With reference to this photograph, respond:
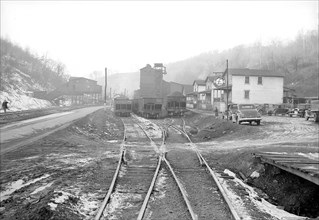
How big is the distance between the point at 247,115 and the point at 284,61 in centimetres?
7787

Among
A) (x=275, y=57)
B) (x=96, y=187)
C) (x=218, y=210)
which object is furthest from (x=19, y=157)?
(x=275, y=57)

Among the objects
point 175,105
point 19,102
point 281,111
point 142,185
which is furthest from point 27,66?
point 142,185

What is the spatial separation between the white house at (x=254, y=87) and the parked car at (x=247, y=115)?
18.9m

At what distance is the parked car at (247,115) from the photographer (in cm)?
2474

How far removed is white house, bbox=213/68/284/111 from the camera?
44.9 metres

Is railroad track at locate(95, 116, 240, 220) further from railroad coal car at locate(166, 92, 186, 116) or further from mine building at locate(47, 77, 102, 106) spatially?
mine building at locate(47, 77, 102, 106)

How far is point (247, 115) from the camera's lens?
81.5 ft

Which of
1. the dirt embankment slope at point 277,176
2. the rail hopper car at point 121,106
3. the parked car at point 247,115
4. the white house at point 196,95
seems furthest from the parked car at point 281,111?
the white house at point 196,95

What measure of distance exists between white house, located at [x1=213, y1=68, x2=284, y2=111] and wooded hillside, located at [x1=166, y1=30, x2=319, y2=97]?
25.6m

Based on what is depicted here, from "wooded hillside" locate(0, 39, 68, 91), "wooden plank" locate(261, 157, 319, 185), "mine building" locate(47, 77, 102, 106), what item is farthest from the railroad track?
"mine building" locate(47, 77, 102, 106)

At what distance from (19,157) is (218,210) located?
941 cm

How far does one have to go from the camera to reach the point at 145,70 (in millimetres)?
68875

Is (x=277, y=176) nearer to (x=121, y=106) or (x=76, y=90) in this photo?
(x=121, y=106)

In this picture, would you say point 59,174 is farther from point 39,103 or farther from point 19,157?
point 39,103
